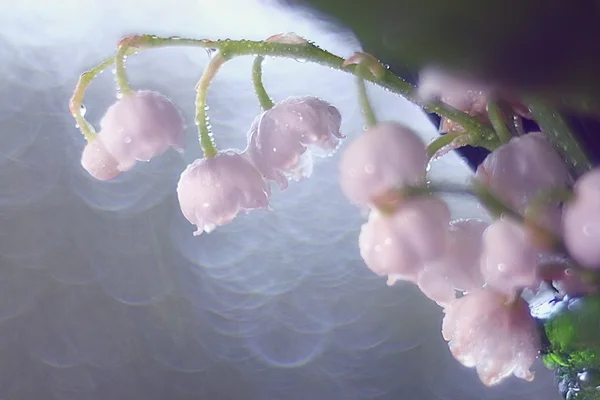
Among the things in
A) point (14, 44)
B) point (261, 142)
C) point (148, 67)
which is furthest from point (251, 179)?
point (14, 44)

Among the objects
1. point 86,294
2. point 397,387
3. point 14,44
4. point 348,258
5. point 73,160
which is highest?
point 14,44

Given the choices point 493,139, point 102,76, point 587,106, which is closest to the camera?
point 587,106

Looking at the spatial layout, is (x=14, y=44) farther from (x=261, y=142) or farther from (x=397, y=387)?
(x=261, y=142)

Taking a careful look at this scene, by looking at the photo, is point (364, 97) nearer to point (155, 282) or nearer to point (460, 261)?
point (460, 261)

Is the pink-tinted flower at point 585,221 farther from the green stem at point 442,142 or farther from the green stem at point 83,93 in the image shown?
the green stem at point 83,93

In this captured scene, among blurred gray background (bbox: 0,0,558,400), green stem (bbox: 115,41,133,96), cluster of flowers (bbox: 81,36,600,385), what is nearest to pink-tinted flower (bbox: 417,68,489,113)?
cluster of flowers (bbox: 81,36,600,385)

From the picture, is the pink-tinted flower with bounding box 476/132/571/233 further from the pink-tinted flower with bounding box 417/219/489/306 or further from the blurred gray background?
the blurred gray background

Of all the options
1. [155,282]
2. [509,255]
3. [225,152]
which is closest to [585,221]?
[509,255]
